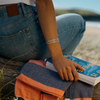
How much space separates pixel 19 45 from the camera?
98 centimetres

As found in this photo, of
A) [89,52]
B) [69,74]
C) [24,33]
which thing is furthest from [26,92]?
[89,52]

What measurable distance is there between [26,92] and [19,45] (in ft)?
1.27

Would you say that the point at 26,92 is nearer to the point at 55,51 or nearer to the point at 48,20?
the point at 55,51

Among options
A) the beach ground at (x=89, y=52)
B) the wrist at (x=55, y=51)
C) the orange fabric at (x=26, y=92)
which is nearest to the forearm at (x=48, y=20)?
the wrist at (x=55, y=51)

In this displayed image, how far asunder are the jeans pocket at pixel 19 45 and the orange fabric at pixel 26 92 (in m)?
0.27

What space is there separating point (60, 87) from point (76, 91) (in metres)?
0.12

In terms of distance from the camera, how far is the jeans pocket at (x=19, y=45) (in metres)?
0.94

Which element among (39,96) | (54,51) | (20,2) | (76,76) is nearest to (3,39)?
(20,2)

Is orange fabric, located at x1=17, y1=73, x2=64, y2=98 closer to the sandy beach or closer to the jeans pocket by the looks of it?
the jeans pocket

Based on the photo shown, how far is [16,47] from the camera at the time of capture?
0.99 meters

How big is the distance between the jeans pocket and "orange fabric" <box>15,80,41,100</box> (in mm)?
271

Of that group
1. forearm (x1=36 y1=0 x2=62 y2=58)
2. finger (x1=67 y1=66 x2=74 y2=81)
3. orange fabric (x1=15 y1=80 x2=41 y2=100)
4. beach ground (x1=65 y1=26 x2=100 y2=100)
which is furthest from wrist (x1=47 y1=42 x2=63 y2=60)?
beach ground (x1=65 y1=26 x2=100 y2=100)

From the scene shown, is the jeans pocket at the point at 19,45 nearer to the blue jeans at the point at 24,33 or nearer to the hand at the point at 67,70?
→ the blue jeans at the point at 24,33

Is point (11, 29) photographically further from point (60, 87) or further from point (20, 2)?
point (60, 87)
